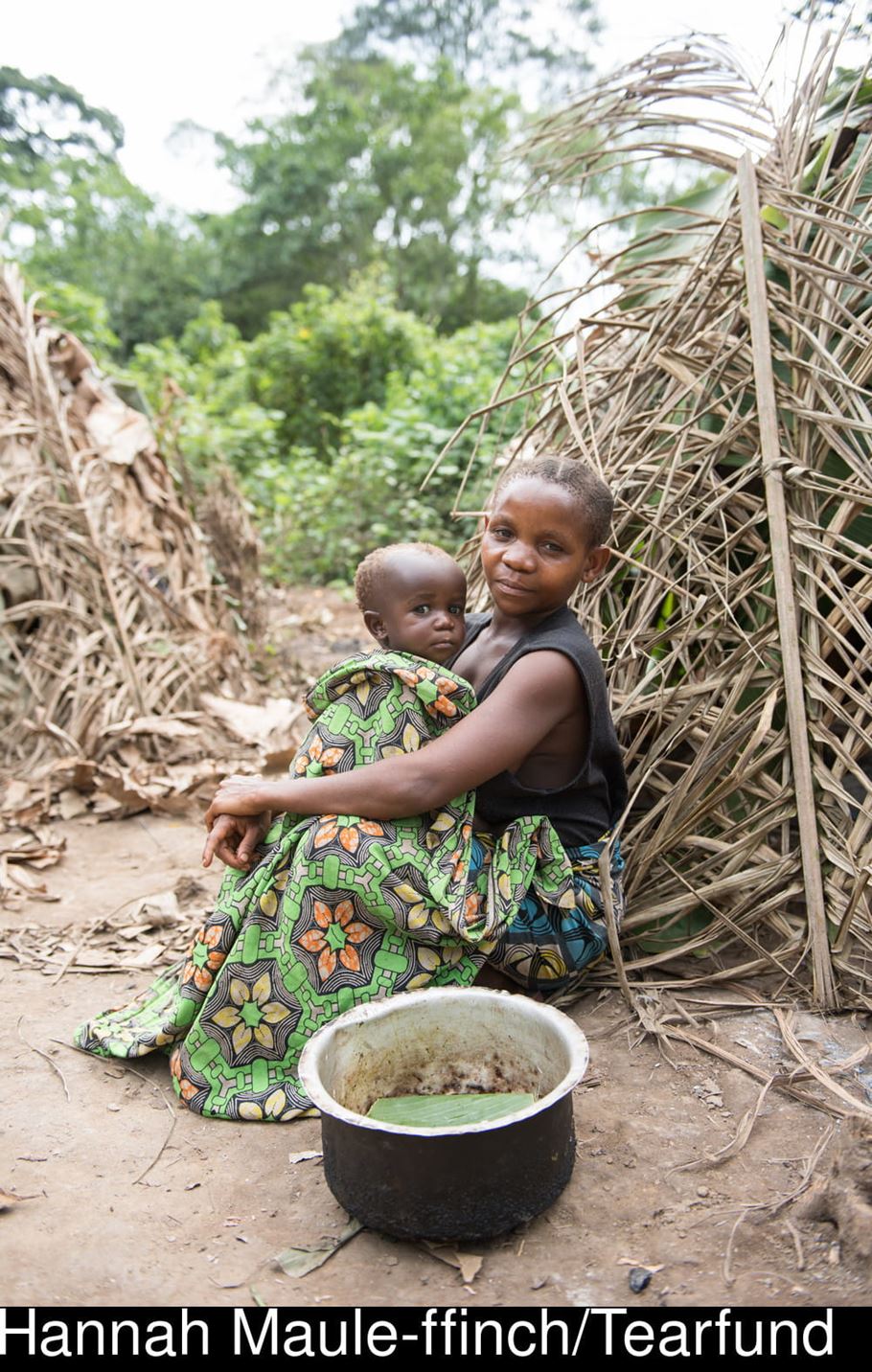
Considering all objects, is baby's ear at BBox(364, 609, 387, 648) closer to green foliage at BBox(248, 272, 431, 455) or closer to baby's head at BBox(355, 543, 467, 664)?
baby's head at BBox(355, 543, 467, 664)

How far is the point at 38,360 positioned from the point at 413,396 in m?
4.21

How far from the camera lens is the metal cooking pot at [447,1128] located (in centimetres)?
144

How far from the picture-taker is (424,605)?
1991mm

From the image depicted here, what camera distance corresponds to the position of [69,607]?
4.16m

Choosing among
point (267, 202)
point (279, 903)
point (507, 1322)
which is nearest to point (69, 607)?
point (279, 903)

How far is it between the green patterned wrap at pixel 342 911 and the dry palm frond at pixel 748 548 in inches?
16.5

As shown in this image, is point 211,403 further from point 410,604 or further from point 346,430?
point 410,604

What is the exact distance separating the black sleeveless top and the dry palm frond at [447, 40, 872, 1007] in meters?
0.22

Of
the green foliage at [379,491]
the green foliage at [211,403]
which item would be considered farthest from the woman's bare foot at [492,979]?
the green foliage at [379,491]

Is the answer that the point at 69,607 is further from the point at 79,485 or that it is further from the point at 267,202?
the point at 267,202

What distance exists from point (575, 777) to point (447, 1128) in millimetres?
756

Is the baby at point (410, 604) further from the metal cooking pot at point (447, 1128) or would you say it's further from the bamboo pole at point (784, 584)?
the bamboo pole at point (784, 584)
